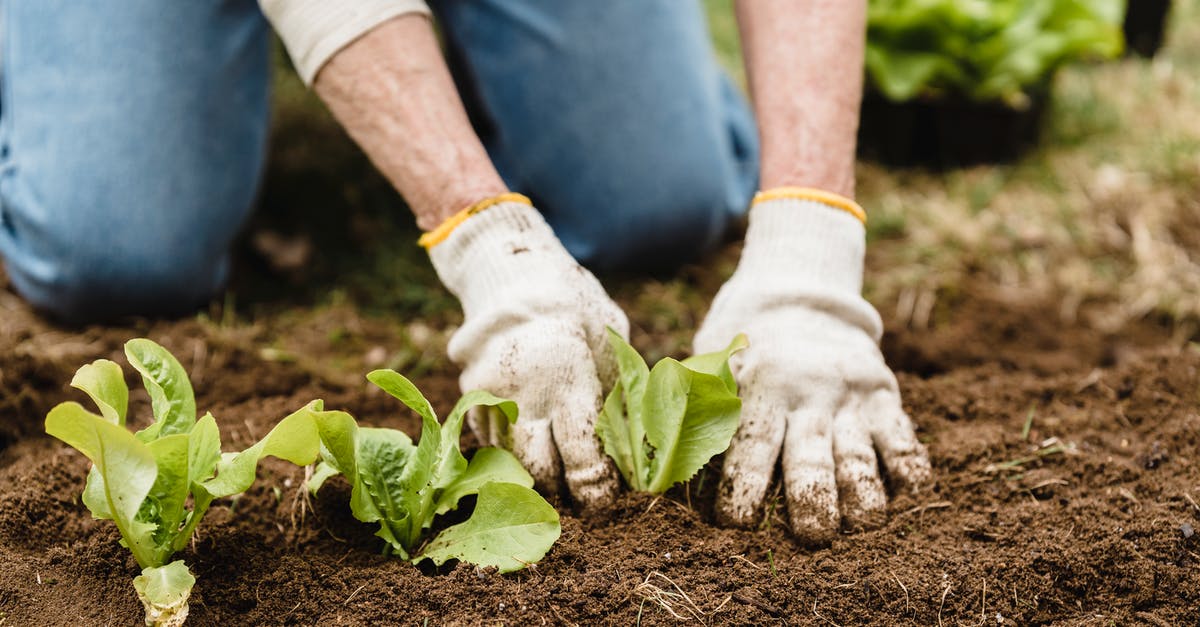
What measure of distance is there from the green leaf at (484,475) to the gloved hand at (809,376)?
0.32 metres

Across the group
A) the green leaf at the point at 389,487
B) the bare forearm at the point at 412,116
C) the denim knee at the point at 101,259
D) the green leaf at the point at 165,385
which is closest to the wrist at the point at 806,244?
the bare forearm at the point at 412,116

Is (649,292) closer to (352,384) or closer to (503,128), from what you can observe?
(503,128)

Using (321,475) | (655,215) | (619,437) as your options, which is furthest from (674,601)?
(655,215)

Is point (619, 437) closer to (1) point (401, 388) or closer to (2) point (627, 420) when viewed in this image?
(2) point (627, 420)

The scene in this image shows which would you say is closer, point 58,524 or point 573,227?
point 58,524

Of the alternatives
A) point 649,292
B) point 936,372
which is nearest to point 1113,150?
point 936,372

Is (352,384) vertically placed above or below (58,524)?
below

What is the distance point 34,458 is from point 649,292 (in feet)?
4.52

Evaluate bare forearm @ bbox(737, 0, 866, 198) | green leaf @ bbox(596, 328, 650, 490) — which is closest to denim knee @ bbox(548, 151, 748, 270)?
bare forearm @ bbox(737, 0, 866, 198)

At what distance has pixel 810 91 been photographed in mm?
1743

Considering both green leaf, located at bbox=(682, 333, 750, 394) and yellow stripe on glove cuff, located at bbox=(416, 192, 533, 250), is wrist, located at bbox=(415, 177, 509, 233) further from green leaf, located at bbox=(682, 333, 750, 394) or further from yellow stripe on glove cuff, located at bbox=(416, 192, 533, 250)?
green leaf, located at bbox=(682, 333, 750, 394)

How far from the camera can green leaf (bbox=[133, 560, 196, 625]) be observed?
115 cm

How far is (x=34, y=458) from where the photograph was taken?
1604 mm

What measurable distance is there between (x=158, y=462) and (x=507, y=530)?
17.5 inches
